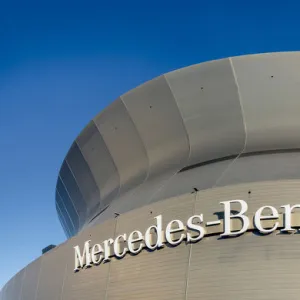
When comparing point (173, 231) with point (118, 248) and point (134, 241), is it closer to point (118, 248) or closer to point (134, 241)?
point (134, 241)

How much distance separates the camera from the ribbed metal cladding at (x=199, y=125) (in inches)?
671

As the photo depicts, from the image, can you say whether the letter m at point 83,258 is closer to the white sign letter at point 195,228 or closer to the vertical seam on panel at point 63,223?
the white sign letter at point 195,228

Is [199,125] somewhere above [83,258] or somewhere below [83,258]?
above

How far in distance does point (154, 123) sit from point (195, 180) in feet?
12.2

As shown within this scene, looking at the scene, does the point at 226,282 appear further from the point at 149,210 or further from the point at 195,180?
the point at 195,180

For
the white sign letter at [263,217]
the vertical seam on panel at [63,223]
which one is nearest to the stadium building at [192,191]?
the white sign letter at [263,217]

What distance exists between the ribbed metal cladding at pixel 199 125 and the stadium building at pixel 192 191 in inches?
1.6

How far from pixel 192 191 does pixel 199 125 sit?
3524mm

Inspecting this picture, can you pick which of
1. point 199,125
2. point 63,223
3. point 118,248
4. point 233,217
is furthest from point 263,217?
point 63,223

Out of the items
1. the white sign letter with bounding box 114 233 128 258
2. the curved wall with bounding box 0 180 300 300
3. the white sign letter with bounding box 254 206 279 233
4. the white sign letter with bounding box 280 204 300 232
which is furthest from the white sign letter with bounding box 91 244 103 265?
the white sign letter with bounding box 280 204 300 232

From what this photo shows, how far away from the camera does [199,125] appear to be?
18.3m

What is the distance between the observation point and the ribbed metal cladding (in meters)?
17.0

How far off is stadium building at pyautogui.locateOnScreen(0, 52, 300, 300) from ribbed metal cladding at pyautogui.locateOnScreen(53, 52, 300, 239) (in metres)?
0.04

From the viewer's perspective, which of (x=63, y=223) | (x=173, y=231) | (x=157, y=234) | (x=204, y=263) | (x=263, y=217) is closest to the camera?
(x=263, y=217)
